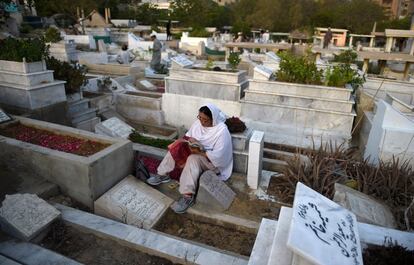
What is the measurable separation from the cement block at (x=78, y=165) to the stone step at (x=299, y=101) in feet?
12.9

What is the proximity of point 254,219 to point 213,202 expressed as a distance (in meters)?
0.61

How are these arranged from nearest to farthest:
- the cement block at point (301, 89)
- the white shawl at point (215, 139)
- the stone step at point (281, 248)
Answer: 1. the stone step at point (281, 248)
2. the white shawl at point (215, 139)
3. the cement block at point (301, 89)

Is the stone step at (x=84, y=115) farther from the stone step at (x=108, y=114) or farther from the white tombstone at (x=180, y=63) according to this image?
the white tombstone at (x=180, y=63)

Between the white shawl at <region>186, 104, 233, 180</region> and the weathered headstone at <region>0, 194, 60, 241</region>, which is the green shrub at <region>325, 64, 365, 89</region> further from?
the weathered headstone at <region>0, 194, 60, 241</region>

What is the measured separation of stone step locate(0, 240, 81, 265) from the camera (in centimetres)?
313

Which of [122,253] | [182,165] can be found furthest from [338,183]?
[122,253]

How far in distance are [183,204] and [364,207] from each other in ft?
7.88

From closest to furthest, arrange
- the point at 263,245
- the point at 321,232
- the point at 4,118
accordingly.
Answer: the point at 321,232, the point at 263,245, the point at 4,118

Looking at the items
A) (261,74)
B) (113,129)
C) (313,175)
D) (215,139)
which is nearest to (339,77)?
(261,74)

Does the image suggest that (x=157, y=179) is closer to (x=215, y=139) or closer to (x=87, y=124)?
(x=215, y=139)

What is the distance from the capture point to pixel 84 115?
7441mm

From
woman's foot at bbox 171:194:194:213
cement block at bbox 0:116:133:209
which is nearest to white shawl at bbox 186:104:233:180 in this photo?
woman's foot at bbox 171:194:194:213

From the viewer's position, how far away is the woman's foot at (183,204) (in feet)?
13.8

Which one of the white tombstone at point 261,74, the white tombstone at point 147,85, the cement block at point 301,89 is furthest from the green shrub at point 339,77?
the white tombstone at point 147,85
